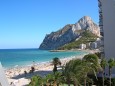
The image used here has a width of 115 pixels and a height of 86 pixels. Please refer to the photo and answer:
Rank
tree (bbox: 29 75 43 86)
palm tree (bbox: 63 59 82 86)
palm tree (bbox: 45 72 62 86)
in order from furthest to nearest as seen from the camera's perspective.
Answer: palm tree (bbox: 45 72 62 86)
palm tree (bbox: 63 59 82 86)
tree (bbox: 29 75 43 86)

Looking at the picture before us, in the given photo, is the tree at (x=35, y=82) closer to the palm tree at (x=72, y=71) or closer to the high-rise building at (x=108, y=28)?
the palm tree at (x=72, y=71)

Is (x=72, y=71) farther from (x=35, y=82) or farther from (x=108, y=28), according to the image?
(x=108, y=28)

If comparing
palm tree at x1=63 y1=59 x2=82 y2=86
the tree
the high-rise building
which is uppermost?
the high-rise building

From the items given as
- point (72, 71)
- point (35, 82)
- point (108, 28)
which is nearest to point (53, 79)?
point (72, 71)

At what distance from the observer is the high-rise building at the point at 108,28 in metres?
51.2

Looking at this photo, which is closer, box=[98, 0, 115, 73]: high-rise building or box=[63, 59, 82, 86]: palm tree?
box=[63, 59, 82, 86]: palm tree

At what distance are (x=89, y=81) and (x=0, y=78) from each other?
32184mm

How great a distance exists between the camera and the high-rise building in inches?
2018

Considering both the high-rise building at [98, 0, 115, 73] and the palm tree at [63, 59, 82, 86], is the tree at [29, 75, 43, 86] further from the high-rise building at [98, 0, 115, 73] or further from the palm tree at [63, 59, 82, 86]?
the high-rise building at [98, 0, 115, 73]

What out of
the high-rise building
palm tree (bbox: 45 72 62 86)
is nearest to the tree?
palm tree (bbox: 45 72 62 86)

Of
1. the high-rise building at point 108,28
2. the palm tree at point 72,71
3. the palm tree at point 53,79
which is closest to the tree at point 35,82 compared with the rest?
the palm tree at point 53,79

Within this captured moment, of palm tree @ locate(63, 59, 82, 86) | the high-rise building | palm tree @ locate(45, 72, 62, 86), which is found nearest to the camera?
palm tree @ locate(63, 59, 82, 86)

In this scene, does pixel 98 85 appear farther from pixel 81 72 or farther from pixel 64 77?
pixel 64 77

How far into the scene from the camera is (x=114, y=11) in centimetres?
5147
